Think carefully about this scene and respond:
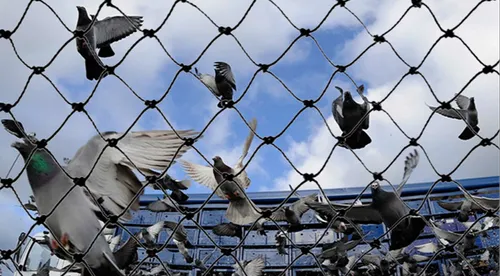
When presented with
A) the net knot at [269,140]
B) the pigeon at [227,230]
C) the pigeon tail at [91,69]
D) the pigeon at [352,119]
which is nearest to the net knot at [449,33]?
the net knot at [269,140]

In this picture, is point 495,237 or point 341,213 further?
point 495,237

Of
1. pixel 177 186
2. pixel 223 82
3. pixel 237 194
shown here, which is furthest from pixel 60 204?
pixel 177 186

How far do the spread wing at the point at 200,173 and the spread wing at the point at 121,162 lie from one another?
6.85 ft

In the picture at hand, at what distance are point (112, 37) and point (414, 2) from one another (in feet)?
4.70

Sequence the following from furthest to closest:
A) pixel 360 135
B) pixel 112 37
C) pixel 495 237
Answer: pixel 495 237 < pixel 112 37 < pixel 360 135

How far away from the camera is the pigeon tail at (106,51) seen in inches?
84.0

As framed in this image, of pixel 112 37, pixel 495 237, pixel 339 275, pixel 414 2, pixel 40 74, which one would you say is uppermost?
pixel 495 237

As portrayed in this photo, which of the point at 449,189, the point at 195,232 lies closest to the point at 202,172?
the point at 195,232

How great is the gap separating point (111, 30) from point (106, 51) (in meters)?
0.09

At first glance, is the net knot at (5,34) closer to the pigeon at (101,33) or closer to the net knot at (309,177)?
the pigeon at (101,33)

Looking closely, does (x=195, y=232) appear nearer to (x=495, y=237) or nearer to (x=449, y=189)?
(x=449, y=189)

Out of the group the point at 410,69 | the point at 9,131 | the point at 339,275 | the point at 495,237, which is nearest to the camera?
the point at 410,69

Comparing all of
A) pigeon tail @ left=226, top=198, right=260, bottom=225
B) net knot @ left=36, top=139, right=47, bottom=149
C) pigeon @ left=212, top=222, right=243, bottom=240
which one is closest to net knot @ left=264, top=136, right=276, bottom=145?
net knot @ left=36, top=139, right=47, bottom=149

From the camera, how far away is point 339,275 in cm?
358
